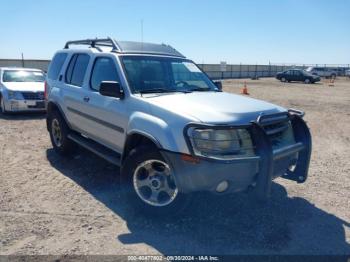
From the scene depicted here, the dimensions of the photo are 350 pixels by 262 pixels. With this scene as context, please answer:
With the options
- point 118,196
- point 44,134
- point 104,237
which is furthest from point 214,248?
point 44,134

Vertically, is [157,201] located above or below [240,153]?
below

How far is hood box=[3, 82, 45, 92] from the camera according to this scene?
10.1 m

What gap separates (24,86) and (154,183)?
27.3 feet

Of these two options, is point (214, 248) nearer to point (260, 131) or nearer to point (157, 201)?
point (157, 201)

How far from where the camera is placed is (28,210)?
4.06 metres

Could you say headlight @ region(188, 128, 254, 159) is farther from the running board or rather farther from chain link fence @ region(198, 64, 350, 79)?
chain link fence @ region(198, 64, 350, 79)

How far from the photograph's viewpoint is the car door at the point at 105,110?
4.34 metres

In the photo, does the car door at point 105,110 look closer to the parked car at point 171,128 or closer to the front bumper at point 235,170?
the parked car at point 171,128

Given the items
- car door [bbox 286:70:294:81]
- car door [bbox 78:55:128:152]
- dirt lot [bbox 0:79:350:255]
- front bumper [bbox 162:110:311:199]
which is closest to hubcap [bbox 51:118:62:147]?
dirt lot [bbox 0:79:350:255]

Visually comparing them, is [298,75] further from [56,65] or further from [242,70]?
[56,65]

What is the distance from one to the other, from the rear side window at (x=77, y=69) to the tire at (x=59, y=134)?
813 mm

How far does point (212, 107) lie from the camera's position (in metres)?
3.66

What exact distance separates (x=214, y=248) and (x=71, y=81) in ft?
12.6

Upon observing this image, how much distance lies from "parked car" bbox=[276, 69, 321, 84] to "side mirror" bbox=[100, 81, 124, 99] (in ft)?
117
